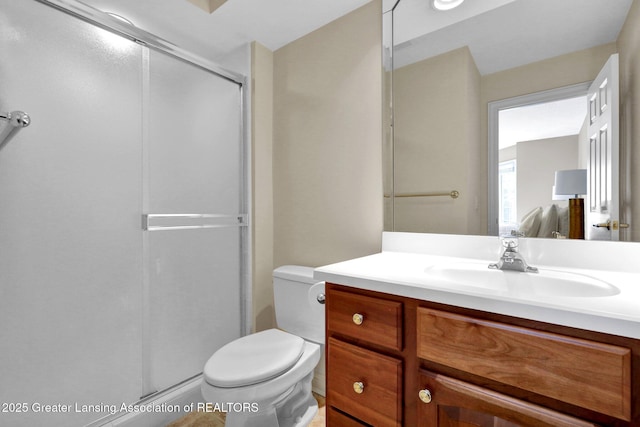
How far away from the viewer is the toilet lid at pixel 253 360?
44.9 inches

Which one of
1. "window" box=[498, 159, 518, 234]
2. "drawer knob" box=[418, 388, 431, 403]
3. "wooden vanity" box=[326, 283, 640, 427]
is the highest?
"window" box=[498, 159, 518, 234]

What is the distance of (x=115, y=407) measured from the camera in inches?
Result: 52.9

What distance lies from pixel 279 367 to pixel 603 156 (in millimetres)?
1417

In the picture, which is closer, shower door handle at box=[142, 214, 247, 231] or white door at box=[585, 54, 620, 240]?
white door at box=[585, 54, 620, 240]

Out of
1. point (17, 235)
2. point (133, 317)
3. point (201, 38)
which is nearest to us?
point (17, 235)

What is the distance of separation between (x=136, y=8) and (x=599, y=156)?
84.5 inches

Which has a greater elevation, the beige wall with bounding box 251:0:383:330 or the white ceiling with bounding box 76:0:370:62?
the white ceiling with bounding box 76:0:370:62

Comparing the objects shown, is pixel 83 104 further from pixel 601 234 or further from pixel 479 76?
pixel 601 234

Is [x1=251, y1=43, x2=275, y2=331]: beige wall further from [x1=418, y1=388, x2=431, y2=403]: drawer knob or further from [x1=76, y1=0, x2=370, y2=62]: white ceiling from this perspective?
[x1=418, y1=388, x2=431, y2=403]: drawer knob

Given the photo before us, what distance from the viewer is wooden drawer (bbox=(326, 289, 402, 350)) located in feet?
2.62

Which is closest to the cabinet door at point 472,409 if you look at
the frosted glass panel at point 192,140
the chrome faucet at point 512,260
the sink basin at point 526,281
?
the sink basin at point 526,281

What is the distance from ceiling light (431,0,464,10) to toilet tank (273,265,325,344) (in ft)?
4.61

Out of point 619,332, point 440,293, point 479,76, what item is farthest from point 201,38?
point 619,332

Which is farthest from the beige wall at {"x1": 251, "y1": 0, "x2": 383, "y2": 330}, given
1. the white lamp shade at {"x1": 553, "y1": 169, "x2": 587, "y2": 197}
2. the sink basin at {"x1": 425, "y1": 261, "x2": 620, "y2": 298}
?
the white lamp shade at {"x1": 553, "y1": 169, "x2": 587, "y2": 197}
